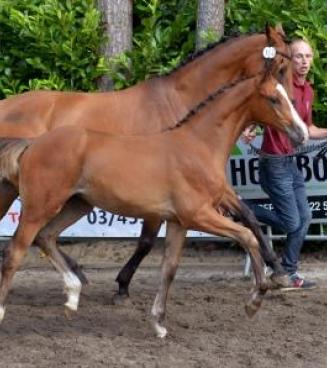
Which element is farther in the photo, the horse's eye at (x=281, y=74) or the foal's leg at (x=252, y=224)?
the foal's leg at (x=252, y=224)

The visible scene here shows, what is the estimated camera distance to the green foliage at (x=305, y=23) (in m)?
8.77

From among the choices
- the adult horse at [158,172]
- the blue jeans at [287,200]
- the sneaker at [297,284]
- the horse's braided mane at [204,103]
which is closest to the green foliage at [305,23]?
the blue jeans at [287,200]

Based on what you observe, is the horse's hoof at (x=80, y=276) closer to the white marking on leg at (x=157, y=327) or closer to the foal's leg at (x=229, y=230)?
the white marking on leg at (x=157, y=327)

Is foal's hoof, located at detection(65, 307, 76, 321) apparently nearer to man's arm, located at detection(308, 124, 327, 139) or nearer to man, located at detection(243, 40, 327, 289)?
man, located at detection(243, 40, 327, 289)

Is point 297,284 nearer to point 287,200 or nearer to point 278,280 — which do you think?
point 278,280

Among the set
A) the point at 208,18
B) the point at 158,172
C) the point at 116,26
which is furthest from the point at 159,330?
→ the point at 116,26

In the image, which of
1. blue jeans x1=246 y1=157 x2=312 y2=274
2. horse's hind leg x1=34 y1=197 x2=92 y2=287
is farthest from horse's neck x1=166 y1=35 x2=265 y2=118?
horse's hind leg x1=34 y1=197 x2=92 y2=287

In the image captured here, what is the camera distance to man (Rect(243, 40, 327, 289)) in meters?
7.60

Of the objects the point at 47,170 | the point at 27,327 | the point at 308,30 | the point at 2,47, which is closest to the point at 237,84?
the point at 47,170

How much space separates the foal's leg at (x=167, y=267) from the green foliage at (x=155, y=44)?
3.27 m

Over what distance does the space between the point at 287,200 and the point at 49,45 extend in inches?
124

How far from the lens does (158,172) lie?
19.3 ft

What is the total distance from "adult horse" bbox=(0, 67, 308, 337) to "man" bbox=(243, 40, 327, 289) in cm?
140

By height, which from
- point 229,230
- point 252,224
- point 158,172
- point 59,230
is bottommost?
point 252,224
